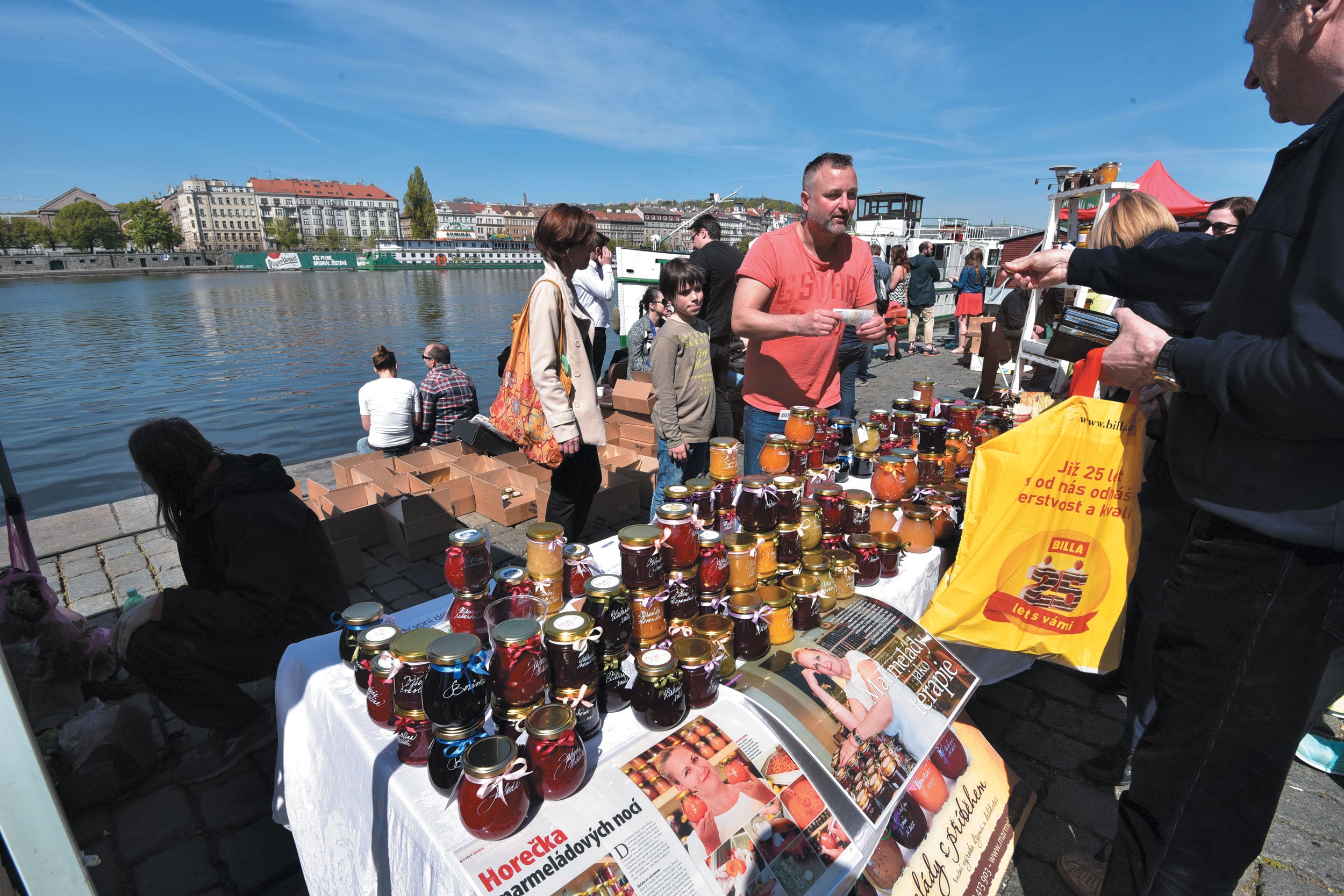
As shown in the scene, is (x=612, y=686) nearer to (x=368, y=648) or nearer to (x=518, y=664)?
(x=518, y=664)

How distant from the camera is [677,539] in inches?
72.8

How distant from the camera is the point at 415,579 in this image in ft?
13.6

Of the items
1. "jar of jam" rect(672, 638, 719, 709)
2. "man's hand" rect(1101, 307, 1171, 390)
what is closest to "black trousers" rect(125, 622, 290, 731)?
"jar of jam" rect(672, 638, 719, 709)

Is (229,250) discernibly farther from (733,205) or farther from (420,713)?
(420,713)

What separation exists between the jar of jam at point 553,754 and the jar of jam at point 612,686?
0.95ft

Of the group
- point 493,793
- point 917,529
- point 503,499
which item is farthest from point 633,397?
point 493,793

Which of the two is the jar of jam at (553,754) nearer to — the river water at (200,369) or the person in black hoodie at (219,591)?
the person in black hoodie at (219,591)

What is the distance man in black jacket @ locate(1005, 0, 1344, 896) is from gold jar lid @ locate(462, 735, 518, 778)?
1.48 m

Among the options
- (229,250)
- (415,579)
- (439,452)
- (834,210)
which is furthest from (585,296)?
(229,250)

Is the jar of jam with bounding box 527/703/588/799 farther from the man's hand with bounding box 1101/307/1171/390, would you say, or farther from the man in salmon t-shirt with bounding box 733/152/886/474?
the man in salmon t-shirt with bounding box 733/152/886/474

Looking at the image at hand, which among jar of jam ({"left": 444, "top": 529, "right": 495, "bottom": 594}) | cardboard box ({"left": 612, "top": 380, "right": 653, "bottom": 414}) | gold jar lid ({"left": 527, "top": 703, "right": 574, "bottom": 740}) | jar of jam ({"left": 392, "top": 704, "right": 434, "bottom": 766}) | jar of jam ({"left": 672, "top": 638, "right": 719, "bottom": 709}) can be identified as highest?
jar of jam ({"left": 444, "top": 529, "right": 495, "bottom": 594})

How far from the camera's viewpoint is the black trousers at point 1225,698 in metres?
1.26

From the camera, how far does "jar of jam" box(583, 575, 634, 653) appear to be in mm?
1629

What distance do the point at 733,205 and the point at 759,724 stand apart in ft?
483
